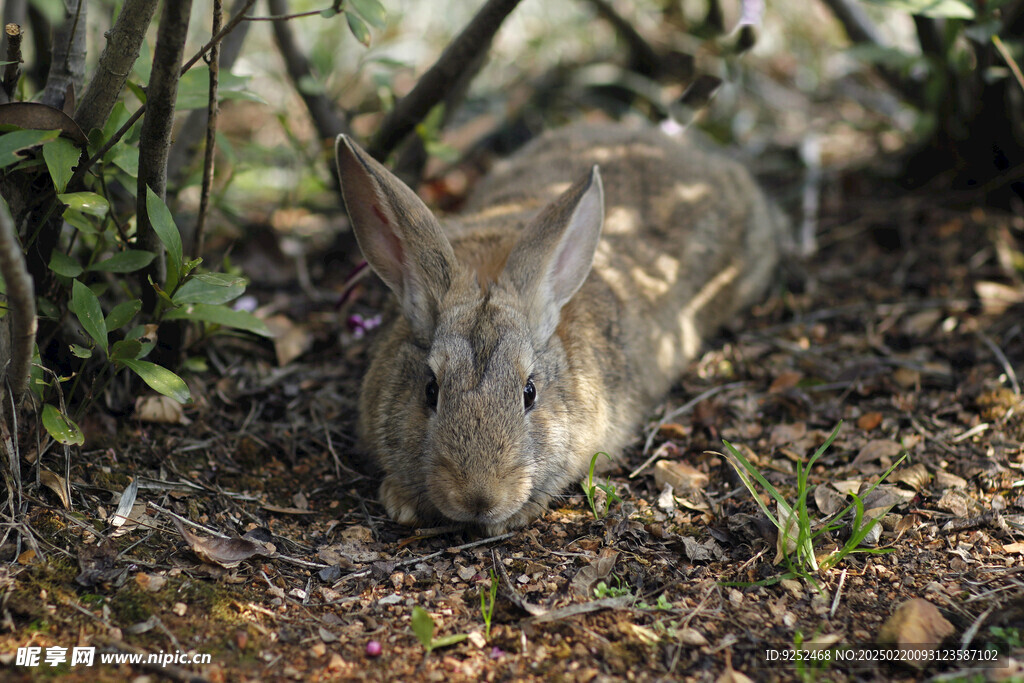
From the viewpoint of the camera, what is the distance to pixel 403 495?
13.3 ft

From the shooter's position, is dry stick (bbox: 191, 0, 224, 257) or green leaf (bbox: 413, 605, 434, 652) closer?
green leaf (bbox: 413, 605, 434, 652)

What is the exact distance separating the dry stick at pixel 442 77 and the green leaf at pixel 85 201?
2.35m

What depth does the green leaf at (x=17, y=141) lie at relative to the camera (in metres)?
3.00

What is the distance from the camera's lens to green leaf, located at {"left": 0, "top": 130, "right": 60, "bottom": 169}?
3.00 meters

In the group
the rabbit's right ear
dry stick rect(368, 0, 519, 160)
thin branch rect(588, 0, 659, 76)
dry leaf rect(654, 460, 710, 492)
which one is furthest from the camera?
thin branch rect(588, 0, 659, 76)

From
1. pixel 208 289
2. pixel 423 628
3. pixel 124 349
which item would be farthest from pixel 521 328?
pixel 124 349

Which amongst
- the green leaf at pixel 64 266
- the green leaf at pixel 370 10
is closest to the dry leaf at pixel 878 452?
the green leaf at pixel 370 10

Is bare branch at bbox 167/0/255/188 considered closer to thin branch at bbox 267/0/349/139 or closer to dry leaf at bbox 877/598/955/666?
thin branch at bbox 267/0/349/139

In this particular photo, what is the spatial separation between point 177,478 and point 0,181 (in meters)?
1.56

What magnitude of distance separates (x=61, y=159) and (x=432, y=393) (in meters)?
1.92

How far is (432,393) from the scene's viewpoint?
3955mm

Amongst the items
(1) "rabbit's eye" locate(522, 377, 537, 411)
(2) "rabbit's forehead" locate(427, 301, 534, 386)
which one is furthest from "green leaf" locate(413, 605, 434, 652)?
(1) "rabbit's eye" locate(522, 377, 537, 411)

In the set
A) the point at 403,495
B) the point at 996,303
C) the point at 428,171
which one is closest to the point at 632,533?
the point at 403,495

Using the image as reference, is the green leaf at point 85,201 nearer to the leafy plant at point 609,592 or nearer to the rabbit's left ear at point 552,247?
the rabbit's left ear at point 552,247
